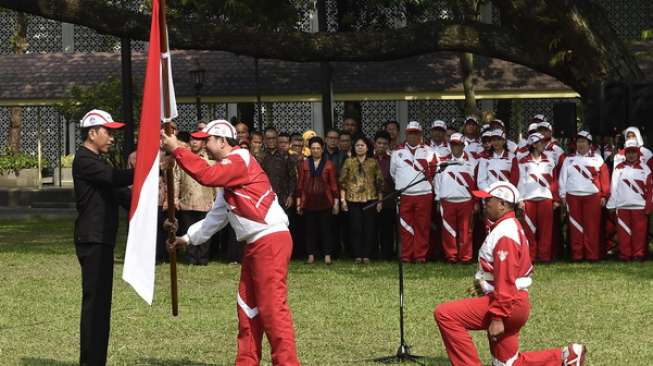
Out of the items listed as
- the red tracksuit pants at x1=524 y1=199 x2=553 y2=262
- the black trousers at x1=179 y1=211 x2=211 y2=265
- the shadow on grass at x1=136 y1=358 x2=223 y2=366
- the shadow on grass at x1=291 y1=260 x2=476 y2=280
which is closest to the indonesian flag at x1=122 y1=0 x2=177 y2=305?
the shadow on grass at x1=136 y1=358 x2=223 y2=366

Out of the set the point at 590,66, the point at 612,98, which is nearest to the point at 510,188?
the point at 612,98

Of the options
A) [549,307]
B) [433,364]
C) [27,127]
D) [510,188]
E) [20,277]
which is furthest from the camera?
[27,127]

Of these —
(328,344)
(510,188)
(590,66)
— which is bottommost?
(328,344)

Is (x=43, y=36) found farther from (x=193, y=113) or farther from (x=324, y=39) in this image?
(x=324, y=39)

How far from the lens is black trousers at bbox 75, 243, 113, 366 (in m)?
11.3

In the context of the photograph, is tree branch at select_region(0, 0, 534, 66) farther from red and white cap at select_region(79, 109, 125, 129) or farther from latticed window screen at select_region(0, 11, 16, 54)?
latticed window screen at select_region(0, 11, 16, 54)

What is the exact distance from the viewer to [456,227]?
66.2 ft

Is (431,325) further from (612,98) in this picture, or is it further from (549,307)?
(612,98)

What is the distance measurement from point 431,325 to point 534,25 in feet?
28.0

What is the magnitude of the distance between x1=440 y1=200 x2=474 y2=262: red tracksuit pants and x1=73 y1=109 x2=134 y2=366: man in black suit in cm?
930

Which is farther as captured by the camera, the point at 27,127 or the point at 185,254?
the point at 27,127

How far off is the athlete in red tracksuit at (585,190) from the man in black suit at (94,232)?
10201mm

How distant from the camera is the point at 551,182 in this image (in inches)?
798

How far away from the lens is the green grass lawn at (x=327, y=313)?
40.9 ft
